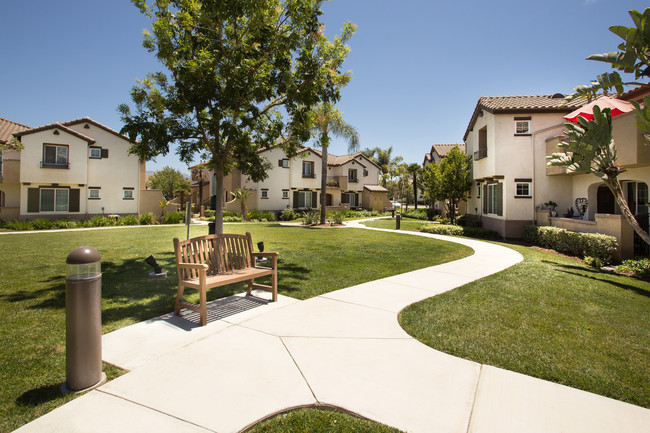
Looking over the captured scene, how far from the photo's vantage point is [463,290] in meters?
7.35

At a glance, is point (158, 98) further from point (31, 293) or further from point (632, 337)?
point (632, 337)

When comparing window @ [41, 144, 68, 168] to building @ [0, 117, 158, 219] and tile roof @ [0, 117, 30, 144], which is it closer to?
building @ [0, 117, 158, 219]

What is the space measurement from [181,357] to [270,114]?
894 cm

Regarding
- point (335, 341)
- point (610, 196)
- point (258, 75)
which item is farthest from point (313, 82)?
point (610, 196)

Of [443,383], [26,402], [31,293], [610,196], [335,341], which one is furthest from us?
[610,196]

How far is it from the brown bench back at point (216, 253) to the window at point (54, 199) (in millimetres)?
26143

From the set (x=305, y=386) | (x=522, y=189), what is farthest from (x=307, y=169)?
(x=305, y=386)

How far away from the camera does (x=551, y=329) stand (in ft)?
17.2

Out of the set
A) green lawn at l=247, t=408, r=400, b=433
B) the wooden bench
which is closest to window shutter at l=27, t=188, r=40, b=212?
the wooden bench

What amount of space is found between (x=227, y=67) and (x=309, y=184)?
30.9 meters

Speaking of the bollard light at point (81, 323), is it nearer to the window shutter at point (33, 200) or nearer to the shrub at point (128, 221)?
the shrub at point (128, 221)

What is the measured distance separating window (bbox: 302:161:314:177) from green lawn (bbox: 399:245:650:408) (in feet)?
106

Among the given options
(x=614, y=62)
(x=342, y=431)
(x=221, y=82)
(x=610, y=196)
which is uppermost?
(x=221, y=82)

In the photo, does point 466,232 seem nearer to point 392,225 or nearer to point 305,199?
point 392,225
